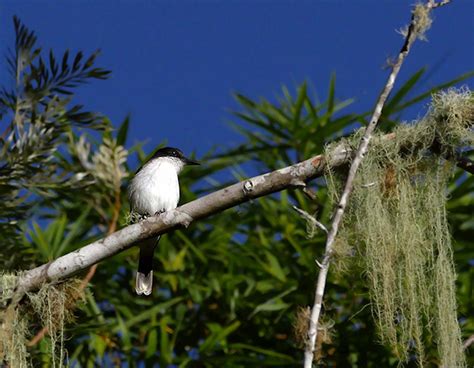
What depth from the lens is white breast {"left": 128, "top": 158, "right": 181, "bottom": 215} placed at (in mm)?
6734

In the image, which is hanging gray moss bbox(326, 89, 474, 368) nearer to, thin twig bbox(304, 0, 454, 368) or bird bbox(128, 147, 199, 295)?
thin twig bbox(304, 0, 454, 368)

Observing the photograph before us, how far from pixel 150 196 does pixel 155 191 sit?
40mm

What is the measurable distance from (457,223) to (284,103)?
1613mm

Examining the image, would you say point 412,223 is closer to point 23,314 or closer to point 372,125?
Answer: point 372,125

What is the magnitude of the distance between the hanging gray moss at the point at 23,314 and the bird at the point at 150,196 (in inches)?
55.8

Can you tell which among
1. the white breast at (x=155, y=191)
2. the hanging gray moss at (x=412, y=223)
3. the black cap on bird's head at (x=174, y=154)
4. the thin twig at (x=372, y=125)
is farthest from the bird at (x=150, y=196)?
the thin twig at (x=372, y=125)

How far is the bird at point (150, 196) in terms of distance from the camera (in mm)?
6742

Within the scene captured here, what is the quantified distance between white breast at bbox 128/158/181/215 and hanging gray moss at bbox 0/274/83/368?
1489 mm

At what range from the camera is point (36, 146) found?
607 cm

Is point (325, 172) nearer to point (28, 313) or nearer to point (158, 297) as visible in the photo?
point (28, 313)

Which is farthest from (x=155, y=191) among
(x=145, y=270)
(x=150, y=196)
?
(x=145, y=270)

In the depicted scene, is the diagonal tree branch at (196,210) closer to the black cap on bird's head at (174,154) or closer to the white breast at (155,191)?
the white breast at (155,191)

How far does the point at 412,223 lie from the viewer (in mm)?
5121

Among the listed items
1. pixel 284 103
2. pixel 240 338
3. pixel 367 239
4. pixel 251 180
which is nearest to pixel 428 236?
pixel 367 239
